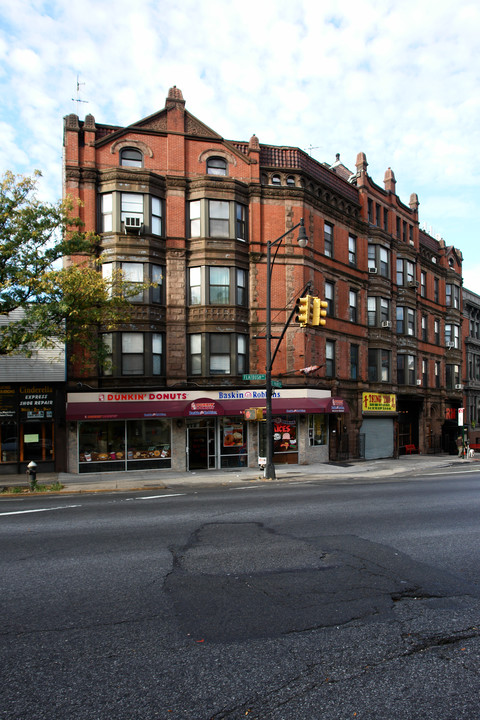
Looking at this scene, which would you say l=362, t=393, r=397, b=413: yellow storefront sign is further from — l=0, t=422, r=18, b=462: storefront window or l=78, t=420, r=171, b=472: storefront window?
l=0, t=422, r=18, b=462: storefront window

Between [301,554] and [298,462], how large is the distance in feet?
57.9

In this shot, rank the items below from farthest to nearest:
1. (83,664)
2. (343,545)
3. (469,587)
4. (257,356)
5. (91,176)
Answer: (257,356) < (91,176) < (343,545) < (469,587) < (83,664)

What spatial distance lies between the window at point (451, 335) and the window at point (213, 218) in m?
23.4

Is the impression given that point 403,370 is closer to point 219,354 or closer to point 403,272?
point 403,272

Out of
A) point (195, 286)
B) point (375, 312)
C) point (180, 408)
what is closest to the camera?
point (180, 408)

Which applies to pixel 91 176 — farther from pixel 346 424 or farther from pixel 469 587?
pixel 469 587

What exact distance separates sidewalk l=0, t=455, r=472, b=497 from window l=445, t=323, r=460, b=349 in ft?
54.7

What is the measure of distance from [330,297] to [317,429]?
25.0 ft

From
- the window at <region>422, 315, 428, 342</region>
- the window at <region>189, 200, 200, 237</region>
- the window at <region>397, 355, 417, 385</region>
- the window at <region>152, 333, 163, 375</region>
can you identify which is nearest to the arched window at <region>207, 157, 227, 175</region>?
the window at <region>189, 200, 200, 237</region>

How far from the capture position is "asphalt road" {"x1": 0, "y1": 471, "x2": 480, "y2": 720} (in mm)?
3834

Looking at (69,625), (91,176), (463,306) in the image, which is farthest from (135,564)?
(463,306)

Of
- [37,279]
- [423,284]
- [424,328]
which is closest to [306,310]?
[37,279]

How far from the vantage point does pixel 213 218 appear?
24.5 m

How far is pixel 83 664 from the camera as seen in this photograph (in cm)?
435
